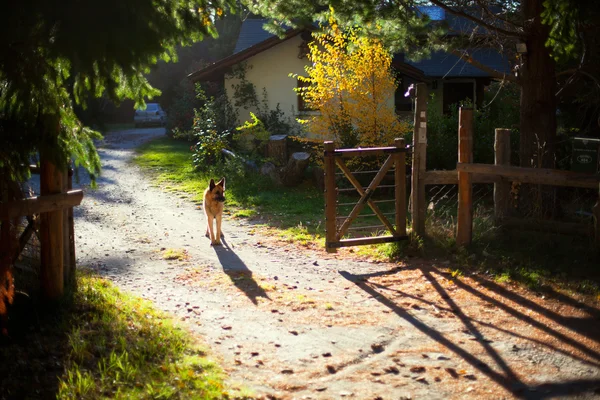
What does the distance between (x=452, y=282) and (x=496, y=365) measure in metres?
2.75

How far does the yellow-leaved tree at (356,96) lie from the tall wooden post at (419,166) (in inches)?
239

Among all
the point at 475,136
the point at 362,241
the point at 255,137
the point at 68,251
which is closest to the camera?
the point at 68,251

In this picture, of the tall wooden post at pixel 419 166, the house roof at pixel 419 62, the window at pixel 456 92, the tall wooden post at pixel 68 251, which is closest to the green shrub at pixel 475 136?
the house roof at pixel 419 62

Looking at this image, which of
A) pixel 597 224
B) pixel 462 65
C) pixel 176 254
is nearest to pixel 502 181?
pixel 597 224

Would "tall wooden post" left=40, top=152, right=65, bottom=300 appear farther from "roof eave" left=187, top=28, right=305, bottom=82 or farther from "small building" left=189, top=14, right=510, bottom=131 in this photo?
"roof eave" left=187, top=28, right=305, bottom=82

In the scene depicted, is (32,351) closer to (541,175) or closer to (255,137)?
(541,175)

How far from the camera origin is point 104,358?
5.79 metres

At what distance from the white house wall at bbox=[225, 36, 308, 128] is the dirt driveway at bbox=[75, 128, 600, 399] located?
1225 centimetres

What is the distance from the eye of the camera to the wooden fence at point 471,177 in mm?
8906

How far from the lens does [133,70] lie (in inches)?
225

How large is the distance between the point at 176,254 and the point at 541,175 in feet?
18.7

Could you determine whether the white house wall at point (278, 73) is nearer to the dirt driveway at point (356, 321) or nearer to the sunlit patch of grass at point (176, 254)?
the dirt driveway at point (356, 321)

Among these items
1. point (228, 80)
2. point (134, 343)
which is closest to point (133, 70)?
point (134, 343)

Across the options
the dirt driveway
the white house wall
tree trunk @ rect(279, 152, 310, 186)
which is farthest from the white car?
the dirt driveway
